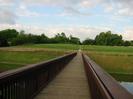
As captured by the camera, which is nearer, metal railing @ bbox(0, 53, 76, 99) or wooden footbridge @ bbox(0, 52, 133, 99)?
wooden footbridge @ bbox(0, 52, 133, 99)

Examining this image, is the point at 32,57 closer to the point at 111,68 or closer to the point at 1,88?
the point at 111,68

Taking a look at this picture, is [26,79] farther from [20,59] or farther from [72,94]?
[20,59]

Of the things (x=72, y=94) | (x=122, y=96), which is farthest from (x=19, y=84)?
(x=122, y=96)

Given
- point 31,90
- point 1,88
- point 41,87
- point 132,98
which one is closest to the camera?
point 132,98

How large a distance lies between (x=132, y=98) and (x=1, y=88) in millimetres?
3601

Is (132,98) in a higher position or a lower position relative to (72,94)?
higher

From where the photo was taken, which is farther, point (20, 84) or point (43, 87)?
point (43, 87)

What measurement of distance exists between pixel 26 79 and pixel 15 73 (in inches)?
69.0

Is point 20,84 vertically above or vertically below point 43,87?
above

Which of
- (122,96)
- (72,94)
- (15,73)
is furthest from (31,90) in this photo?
(122,96)

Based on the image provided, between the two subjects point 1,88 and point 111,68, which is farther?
point 111,68

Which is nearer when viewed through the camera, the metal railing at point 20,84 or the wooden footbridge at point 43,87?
the wooden footbridge at point 43,87

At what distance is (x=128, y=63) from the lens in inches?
2293

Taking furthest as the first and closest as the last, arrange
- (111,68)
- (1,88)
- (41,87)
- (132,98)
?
(111,68)
(41,87)
(1,88)
(132,98)
